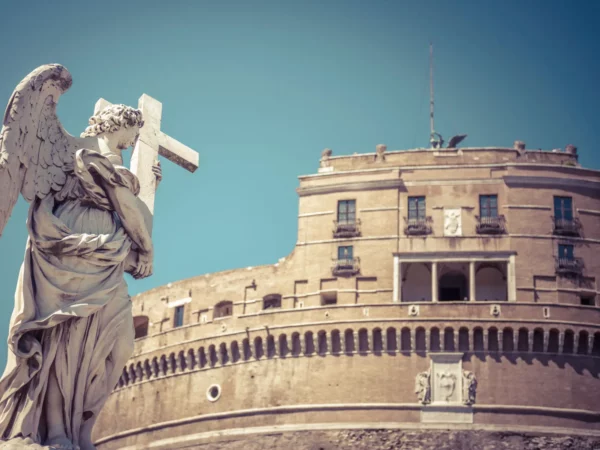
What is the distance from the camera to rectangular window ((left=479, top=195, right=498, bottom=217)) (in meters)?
52.7

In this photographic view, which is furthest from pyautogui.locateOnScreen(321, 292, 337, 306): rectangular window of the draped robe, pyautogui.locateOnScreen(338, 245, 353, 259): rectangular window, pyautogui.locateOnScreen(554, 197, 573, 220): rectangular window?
the draped robe

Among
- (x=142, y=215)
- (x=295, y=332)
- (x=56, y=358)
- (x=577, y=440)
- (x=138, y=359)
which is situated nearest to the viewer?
(x=56, y=358)

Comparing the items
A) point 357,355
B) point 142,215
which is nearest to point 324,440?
point 357,355

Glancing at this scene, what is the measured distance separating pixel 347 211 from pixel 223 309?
7367 millimetres

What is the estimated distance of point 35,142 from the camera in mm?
8039

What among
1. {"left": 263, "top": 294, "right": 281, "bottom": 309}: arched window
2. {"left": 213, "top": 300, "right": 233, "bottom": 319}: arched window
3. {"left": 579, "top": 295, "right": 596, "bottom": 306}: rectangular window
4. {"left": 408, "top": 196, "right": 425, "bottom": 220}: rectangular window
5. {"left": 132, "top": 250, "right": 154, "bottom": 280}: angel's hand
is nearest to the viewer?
{"left": 132, "top": 250, "right": 154, "bottom": 280}: angel's hand

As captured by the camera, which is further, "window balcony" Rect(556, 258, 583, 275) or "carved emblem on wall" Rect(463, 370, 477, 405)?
"window balcony" Rect(556, 258, 583, 275)

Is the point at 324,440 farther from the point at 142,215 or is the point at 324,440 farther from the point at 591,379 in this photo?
the point at 142,215

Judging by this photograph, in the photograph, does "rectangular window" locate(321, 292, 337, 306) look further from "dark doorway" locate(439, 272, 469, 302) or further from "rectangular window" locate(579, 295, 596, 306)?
"rectangular window" locate(579, 295, 596, 306)

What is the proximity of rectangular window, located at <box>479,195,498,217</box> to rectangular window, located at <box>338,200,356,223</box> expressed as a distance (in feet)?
18.0

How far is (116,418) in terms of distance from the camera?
5622cm

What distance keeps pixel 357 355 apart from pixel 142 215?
42.6 m

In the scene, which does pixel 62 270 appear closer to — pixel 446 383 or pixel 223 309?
pixel 446 383

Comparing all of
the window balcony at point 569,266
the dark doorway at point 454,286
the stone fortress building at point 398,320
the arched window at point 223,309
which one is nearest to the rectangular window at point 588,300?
the stone fortress building at point 398,320
